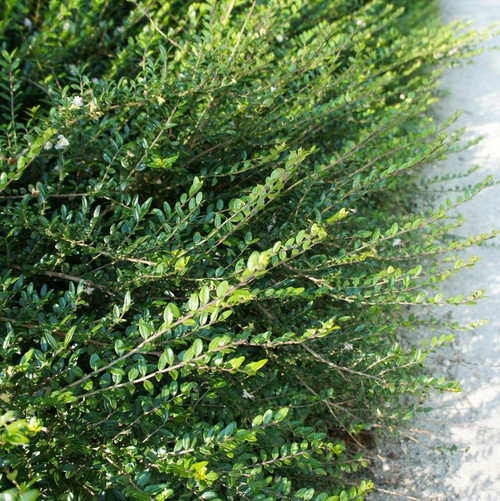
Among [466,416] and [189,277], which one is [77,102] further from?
[466,416]

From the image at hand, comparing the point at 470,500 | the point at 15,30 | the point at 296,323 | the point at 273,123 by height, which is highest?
the point at 15,30

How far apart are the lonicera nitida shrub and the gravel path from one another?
0.79ft

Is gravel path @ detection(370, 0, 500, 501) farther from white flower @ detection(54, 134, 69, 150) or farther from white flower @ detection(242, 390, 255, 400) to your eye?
white flower @ detection(54, 134, 69, 150)

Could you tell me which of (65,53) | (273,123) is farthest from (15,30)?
(273,123)

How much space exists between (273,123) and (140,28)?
977 mm

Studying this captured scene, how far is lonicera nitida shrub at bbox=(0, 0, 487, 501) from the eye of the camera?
4.42 feet

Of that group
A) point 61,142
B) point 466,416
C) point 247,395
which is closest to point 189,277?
Answer: point 247,395

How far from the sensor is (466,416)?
241 centimetres

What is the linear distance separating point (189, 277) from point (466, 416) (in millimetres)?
1492

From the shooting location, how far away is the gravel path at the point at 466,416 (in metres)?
2.18

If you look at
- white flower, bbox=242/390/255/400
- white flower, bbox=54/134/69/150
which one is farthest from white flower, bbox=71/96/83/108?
white flower, bbox=242/390/255/400

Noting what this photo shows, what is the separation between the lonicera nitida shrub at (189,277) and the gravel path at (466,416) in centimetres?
24

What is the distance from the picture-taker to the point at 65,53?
239 centimetres

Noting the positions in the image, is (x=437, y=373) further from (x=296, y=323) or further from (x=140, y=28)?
(x=140, y=28)
